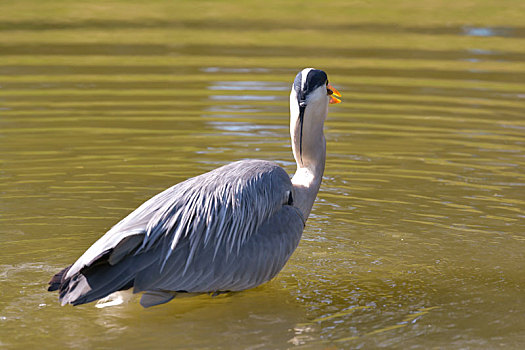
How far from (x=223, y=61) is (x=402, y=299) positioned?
9.12 m

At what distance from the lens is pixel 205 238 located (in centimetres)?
656

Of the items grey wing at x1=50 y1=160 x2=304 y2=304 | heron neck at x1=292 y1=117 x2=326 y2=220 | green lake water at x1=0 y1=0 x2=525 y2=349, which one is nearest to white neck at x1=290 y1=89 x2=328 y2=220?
heron neck at x1=292 y1=117 x2=326 y2=220

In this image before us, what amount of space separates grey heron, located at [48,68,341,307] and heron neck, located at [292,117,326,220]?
0.07m

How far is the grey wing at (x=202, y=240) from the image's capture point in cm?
616

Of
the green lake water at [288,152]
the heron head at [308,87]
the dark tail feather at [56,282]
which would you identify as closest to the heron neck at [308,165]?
the heron head at [308,87]

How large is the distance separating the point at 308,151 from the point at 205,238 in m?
1.37

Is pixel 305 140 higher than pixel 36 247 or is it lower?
higher

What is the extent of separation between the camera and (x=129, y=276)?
6180 millimetres

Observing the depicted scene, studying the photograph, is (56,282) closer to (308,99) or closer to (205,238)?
(205,238)

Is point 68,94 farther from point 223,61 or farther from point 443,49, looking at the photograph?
point 443,49

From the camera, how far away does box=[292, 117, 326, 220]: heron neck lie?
24.3 ft

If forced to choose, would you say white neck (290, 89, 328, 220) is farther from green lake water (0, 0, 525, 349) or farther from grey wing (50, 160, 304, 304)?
green lake water (0, 0, 525, 349)

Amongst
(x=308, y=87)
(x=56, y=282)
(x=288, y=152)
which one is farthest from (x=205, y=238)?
(x=288, y=152)

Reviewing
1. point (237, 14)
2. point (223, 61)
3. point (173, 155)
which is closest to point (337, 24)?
point (237, 14)
